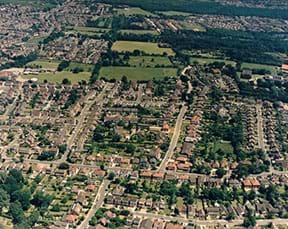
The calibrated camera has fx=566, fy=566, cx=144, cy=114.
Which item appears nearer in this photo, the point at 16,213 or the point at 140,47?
the point at 16,213

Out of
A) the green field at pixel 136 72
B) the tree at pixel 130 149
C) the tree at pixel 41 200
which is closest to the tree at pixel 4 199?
the tree at pixel 41 200

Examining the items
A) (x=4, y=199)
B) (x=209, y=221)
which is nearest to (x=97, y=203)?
(x=4, y=199)

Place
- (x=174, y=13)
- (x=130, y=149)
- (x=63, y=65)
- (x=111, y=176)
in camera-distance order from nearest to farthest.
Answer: (x=111, y=176) → (x=130, y=149) → (x=63, y=65) → (x=174, y=13)

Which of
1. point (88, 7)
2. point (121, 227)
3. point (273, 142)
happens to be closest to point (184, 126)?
point (273, 142)

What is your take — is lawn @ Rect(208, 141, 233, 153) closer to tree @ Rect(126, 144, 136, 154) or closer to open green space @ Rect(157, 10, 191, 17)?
tree @ Rect(126, 144, 136, 154)

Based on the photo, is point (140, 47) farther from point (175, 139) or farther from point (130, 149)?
point (130, 149)

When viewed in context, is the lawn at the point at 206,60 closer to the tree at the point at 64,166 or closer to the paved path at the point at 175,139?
the paved path at the point at 175,139

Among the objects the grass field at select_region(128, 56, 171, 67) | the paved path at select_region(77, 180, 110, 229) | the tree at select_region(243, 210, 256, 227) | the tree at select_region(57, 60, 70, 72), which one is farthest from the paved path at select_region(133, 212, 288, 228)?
the grass field at select_region(128, 56, 171, 67)
